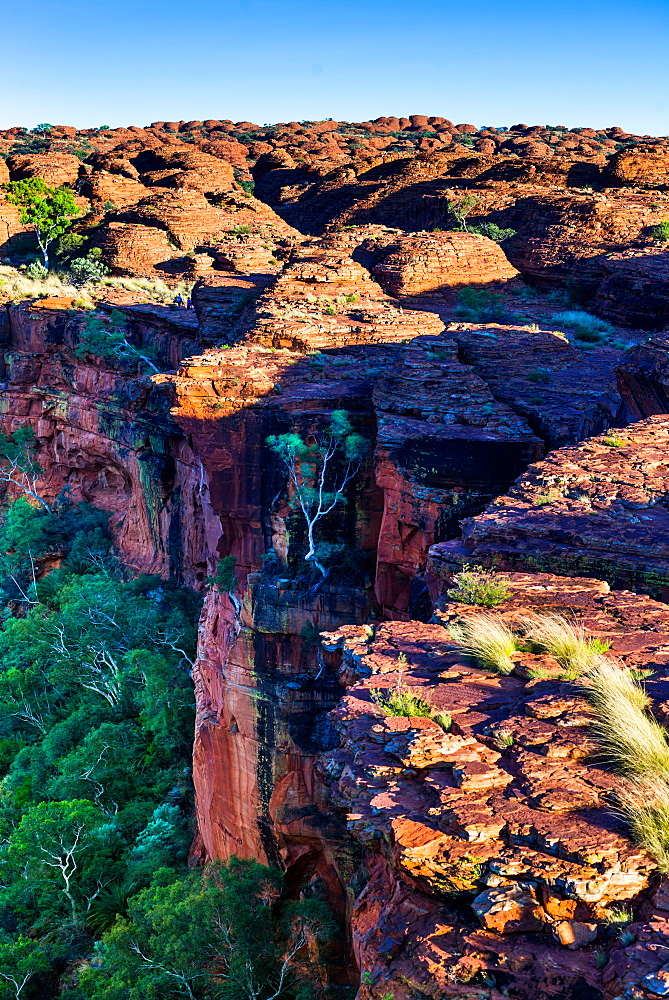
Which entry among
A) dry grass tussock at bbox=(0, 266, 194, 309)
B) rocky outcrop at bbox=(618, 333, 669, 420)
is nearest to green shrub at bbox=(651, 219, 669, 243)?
rocky outcrop at bbox=(618, 333, 669, 420)

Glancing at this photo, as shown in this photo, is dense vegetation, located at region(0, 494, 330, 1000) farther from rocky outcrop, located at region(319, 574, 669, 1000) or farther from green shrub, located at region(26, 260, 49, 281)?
green shrub, located at region(26, 260, 49, 281)

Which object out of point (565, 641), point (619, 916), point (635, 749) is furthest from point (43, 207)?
point (619, 916)

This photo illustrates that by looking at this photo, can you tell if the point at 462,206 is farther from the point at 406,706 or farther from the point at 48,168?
the point at 406,706

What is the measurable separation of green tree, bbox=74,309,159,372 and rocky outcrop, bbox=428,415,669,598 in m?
22.3

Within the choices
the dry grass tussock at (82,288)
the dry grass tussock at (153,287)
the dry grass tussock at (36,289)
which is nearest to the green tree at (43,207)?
the dry grass tussock at (82,288)

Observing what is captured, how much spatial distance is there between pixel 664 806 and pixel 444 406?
14.4m

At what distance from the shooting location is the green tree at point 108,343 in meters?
32.6

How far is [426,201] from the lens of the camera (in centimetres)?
5069

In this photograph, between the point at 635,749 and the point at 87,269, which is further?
the point at 87,269

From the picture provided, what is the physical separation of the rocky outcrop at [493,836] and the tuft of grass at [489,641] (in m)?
0.13

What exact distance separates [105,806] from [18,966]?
5875 millimetres

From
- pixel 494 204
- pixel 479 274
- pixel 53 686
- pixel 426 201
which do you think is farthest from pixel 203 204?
pixel 53 686

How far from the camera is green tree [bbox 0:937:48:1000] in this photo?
1667cm

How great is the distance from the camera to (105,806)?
74.1 feet
